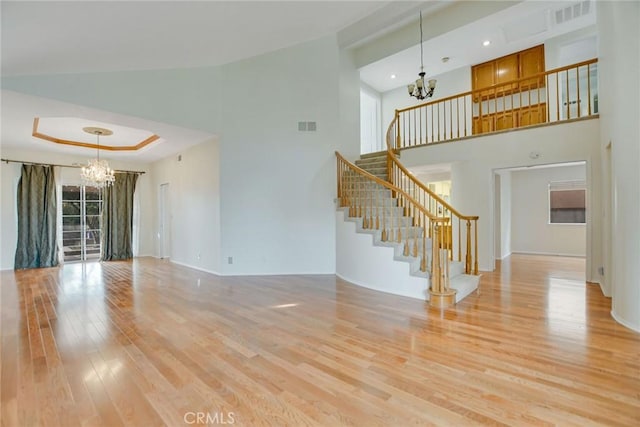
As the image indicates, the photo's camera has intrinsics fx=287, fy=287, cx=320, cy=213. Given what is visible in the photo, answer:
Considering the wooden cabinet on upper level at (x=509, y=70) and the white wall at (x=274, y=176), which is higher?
the wooden cabinet on upper level at (x=509, y=70)

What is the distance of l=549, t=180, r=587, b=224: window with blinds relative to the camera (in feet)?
24.6

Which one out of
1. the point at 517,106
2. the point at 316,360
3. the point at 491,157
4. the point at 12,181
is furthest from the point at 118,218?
the point at 517,106

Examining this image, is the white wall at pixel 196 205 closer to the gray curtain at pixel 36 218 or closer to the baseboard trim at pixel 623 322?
the gray curtain at pixel 36 218

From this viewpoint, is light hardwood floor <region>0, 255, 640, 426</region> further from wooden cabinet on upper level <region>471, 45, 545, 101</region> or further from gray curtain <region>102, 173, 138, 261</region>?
wooden cabinet on upper level <region>471, 45, 545, 101</region>

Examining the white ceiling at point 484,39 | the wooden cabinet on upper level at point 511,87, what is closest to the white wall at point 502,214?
the wooden cabinet on upper level at point 511,87

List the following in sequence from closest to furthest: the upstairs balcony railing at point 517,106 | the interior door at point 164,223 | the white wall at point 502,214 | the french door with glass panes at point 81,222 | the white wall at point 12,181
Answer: the upstairs balcony railing at point 517,106, the white wall at point 12,181, the white wall at point 502,214, the french door with glass panes at point 81,222, the interior door at point 164,223

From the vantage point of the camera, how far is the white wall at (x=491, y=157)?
460cm

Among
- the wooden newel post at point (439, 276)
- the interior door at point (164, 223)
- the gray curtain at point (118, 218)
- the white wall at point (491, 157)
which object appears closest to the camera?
the wooden newel post at point (439, 276)

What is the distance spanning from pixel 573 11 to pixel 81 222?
39.0 ft

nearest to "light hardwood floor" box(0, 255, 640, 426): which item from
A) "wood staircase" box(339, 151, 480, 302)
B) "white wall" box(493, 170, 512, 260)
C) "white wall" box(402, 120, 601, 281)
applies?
"wood staircase" box(339, 151, 480, 302)

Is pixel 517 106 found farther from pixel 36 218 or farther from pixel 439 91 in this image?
pixel 36 218

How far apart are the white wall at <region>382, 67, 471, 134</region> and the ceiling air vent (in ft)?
6.69

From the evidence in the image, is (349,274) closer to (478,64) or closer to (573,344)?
(573,344)

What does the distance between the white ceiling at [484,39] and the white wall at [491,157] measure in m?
2.02
